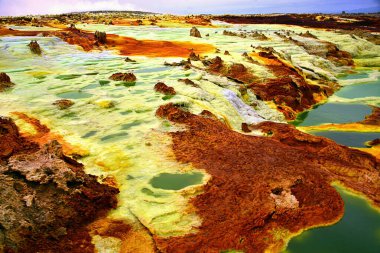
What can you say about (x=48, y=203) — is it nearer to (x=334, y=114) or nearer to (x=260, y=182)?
(x=260, y=182)

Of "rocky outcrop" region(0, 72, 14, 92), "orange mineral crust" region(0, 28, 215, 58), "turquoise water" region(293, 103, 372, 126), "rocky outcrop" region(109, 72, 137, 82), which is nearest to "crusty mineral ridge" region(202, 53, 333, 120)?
"turquoise water" region(293, 103, 372, 126)

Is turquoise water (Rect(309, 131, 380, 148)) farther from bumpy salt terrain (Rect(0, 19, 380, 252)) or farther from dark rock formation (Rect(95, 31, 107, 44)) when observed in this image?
dark rock formation (Rect(95, 31, 107, 44))

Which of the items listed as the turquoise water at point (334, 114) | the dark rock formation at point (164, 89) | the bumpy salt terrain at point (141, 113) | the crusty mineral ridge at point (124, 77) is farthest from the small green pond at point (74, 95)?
the turquoise water at point (334, 114)

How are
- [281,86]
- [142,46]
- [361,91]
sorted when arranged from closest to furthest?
[281,86] → [361,91] → [142,46]

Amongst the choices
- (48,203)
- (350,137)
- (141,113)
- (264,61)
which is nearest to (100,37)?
(264,61)

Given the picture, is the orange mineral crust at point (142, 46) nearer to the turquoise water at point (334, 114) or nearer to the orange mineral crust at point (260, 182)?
the turquoise water at point (334, 114)

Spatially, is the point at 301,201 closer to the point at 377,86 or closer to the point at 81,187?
the point at 81,187
